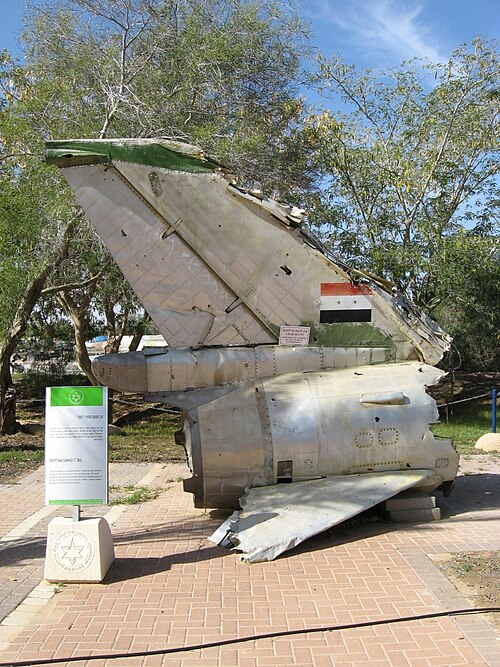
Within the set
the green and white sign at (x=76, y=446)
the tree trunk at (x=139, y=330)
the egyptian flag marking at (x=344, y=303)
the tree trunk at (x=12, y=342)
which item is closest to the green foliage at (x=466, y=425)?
the egyptian flag marking at (x=344, y=303)

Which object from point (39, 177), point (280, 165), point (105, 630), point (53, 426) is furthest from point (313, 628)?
point (280, 165)

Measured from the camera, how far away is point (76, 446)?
5992 millimetres

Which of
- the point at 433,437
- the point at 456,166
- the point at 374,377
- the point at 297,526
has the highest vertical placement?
the point at 456,166

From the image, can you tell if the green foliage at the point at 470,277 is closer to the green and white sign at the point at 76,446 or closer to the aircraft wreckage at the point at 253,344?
the aircraft wreckage at the point at 253,344

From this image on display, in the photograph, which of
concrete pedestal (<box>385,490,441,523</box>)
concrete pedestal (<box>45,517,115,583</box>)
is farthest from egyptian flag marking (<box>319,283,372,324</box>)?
concrete pedestal (<box>45,517,115,583</box>)

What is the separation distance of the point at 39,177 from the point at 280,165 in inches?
214

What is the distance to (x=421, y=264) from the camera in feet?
47.9

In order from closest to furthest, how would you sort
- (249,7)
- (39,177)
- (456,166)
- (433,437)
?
(433,437) → (39,177) → (249,7) → (456,166)

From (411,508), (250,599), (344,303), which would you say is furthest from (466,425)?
(250,599)

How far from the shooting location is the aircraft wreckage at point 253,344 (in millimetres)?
7117

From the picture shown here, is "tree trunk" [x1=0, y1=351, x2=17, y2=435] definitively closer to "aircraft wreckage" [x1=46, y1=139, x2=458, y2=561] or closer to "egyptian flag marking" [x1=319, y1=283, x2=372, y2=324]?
"aircraft wreckage" [x1=46, y1=139, x2=458, y2=561]

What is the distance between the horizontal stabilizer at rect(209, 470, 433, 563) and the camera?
628cm

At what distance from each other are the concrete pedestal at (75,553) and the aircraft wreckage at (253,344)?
1.54m

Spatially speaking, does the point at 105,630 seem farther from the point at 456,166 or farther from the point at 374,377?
the point at 456,166
